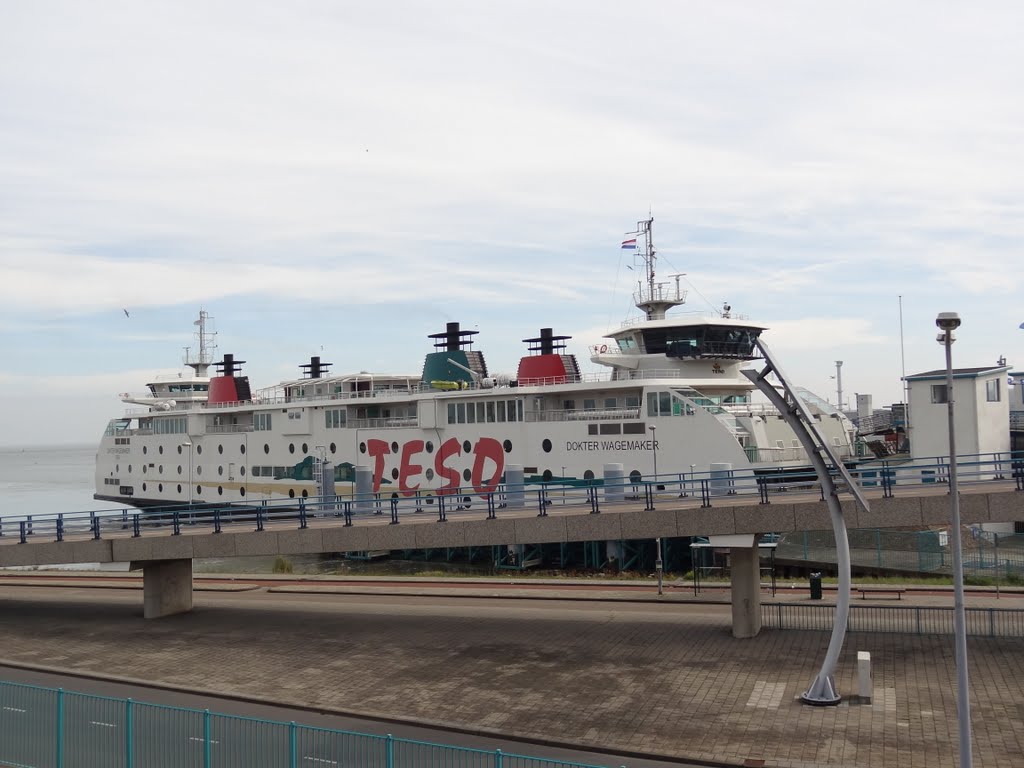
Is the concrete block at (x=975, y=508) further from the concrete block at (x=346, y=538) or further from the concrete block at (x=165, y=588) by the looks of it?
the concrete block at (x=165, y=588)

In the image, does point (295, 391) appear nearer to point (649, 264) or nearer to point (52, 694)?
point (649, 264)

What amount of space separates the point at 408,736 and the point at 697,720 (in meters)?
5.10

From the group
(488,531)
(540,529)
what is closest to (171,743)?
(488,531)

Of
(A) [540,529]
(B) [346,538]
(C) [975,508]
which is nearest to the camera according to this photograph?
(C) [975,508]

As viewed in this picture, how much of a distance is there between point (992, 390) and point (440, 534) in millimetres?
30700

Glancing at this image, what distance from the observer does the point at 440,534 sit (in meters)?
25.3

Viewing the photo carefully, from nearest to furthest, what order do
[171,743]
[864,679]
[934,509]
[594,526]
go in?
1. [171,743]
2. [864,679]
3. [934,509]
4. [594,526]

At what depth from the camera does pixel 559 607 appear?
28.5 meters

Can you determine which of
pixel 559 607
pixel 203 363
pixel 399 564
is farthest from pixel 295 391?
pixel 559 607

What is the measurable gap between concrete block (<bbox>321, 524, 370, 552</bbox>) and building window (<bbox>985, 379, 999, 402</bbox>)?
3132cm

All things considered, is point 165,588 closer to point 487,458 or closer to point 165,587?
point 165,587

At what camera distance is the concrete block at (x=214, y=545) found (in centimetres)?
2681

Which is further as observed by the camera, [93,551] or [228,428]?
[228,428]

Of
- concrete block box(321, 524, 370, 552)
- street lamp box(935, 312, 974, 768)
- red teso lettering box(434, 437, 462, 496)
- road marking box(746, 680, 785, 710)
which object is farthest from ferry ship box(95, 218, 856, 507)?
street lamp box(935, 312, 974, 768)
